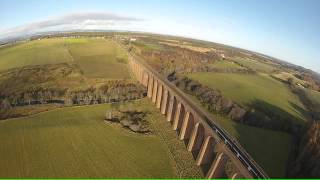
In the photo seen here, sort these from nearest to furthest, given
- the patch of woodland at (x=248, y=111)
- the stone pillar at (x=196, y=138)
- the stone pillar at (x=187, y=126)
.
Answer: the stone pillar at (x=196, y=138) → the stone pillar at (x=187, y=126) → the patch of woodland at (x=248, y=111)

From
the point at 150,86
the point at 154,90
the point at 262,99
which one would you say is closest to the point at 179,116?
the point at 154,90

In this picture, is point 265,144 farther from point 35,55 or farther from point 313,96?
point 35,55

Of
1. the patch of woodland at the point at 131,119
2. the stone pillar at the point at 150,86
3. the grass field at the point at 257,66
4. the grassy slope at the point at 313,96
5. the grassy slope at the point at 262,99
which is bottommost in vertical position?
the grass field at the point at 257,66

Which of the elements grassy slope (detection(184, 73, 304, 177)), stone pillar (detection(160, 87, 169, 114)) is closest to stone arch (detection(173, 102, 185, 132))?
stone pillar (detection(160, 87, 169, 114))

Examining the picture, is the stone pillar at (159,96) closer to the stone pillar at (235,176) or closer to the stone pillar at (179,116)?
the stone pillar at (179,116)

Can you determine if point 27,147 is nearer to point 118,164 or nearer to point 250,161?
point 118,164

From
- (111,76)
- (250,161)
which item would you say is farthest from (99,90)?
(250,161)

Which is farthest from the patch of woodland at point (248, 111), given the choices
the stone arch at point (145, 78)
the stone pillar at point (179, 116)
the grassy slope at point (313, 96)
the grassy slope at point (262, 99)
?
the grassy slope at point (313, 96)
